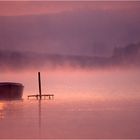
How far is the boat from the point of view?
3.94 meters

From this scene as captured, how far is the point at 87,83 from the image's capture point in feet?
12.8

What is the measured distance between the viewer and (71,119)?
12.3ft

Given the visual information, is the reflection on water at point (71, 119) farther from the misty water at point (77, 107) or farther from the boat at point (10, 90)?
the boat at point (10, 90)

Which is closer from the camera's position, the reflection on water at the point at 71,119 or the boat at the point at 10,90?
the reflection on water at the point at 71,119

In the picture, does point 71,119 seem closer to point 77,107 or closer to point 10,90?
point 77,107

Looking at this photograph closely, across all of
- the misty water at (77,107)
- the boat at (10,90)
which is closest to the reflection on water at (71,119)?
the misty water at (77,107)

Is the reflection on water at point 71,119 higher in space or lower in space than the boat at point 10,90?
lower

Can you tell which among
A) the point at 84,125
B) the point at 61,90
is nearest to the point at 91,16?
the point at 61,90

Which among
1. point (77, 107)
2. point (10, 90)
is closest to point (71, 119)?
point (77, 107)

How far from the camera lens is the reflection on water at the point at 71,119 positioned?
351cm

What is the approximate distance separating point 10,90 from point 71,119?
933 mm

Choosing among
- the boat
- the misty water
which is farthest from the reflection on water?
the boat

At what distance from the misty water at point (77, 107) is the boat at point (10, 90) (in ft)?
0.18

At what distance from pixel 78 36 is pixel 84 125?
0.84 m
